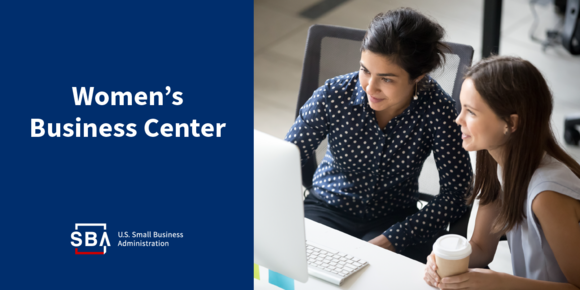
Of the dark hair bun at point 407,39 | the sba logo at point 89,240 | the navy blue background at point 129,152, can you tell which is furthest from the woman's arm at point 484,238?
the sba logo at point 89,240

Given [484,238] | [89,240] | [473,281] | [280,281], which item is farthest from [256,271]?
[484,238]

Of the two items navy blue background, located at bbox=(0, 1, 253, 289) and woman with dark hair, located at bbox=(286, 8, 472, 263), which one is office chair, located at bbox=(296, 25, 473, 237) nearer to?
woman with dark hair, located at bbox=(286, 8, 472, 263)

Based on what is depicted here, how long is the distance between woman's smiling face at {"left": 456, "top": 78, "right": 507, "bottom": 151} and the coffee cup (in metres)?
0.27

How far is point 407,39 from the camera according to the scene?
5.04ft

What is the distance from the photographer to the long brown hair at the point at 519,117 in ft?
4.34

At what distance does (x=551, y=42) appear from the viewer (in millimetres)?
3793

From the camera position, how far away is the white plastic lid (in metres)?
1.22

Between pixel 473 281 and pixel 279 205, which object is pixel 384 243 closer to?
pixel 473 281

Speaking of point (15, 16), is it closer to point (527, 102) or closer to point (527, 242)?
point (527, 102)

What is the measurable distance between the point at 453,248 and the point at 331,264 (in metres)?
0.28

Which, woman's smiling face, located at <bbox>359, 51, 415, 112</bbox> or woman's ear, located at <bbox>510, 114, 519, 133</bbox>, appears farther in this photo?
woman's smiling face, located at <bbox>359, 51, 415, 112</bbox>

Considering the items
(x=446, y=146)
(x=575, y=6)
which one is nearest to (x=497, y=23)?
(x=575, y=6)

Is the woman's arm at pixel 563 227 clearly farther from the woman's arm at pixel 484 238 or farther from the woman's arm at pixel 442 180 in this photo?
the woman's arm at pixel 442 180

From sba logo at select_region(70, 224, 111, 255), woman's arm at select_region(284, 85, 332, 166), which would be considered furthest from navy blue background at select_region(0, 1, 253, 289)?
woman's arm at select_region(284, 85, 332, 166)
